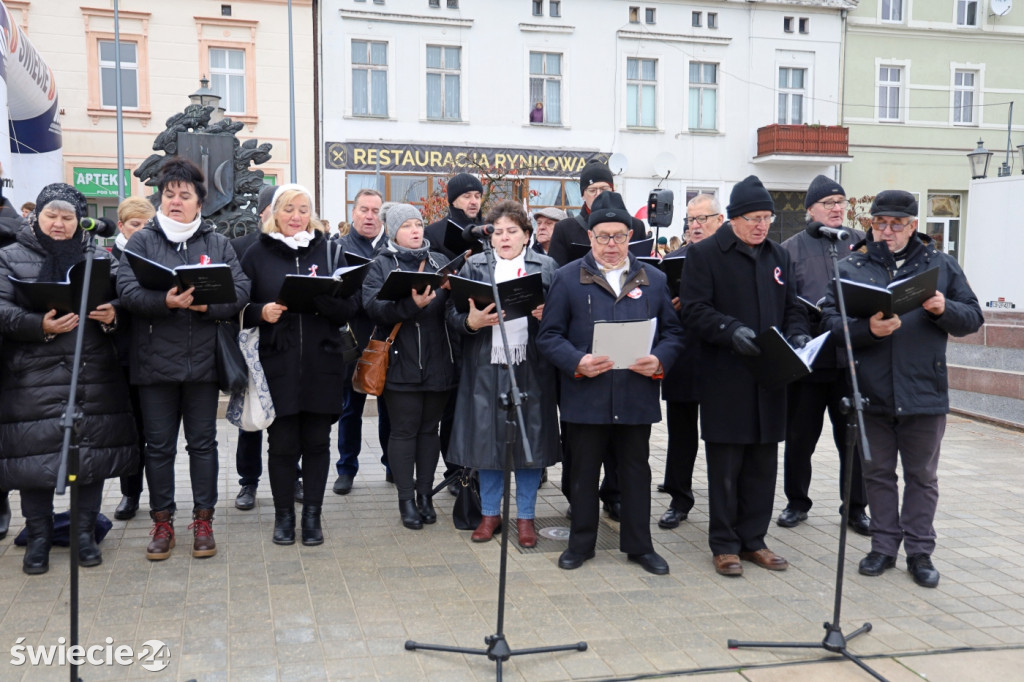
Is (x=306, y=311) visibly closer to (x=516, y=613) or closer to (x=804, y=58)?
(x=516, y=613)

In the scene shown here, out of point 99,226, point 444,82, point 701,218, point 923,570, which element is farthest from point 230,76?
point 923,570

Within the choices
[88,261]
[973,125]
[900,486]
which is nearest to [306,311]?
[88,261]

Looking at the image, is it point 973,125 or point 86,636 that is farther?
point 973,125

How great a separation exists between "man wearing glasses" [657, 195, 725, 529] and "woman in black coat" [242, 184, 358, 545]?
198 cm

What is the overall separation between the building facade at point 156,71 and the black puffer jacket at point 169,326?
17.2m

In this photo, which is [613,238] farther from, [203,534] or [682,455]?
[203,534]

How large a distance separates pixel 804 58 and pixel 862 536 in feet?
73.6

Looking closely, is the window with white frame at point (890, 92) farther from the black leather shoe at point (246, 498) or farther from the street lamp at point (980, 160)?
the black leather shoe at point (246, 498)

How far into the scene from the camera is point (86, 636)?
12.6ft

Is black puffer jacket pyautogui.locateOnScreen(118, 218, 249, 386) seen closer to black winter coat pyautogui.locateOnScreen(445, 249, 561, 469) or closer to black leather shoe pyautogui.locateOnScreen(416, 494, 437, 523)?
black winter coat pyautogui.locateOnScreen(445, 249, 561, 469)

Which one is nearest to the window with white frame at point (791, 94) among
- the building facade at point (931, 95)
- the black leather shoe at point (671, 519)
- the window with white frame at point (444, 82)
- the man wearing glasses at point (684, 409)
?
the building facade at point (931, 95)

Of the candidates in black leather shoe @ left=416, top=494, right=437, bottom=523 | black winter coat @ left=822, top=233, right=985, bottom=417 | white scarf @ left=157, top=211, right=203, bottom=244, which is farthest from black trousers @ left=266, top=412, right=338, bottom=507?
black winter coat @ left=822, top=233, right=985, bottom=417

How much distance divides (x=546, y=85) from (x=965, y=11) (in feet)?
41.3

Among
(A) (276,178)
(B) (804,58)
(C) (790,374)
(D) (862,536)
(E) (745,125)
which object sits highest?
(B) (804,58)
